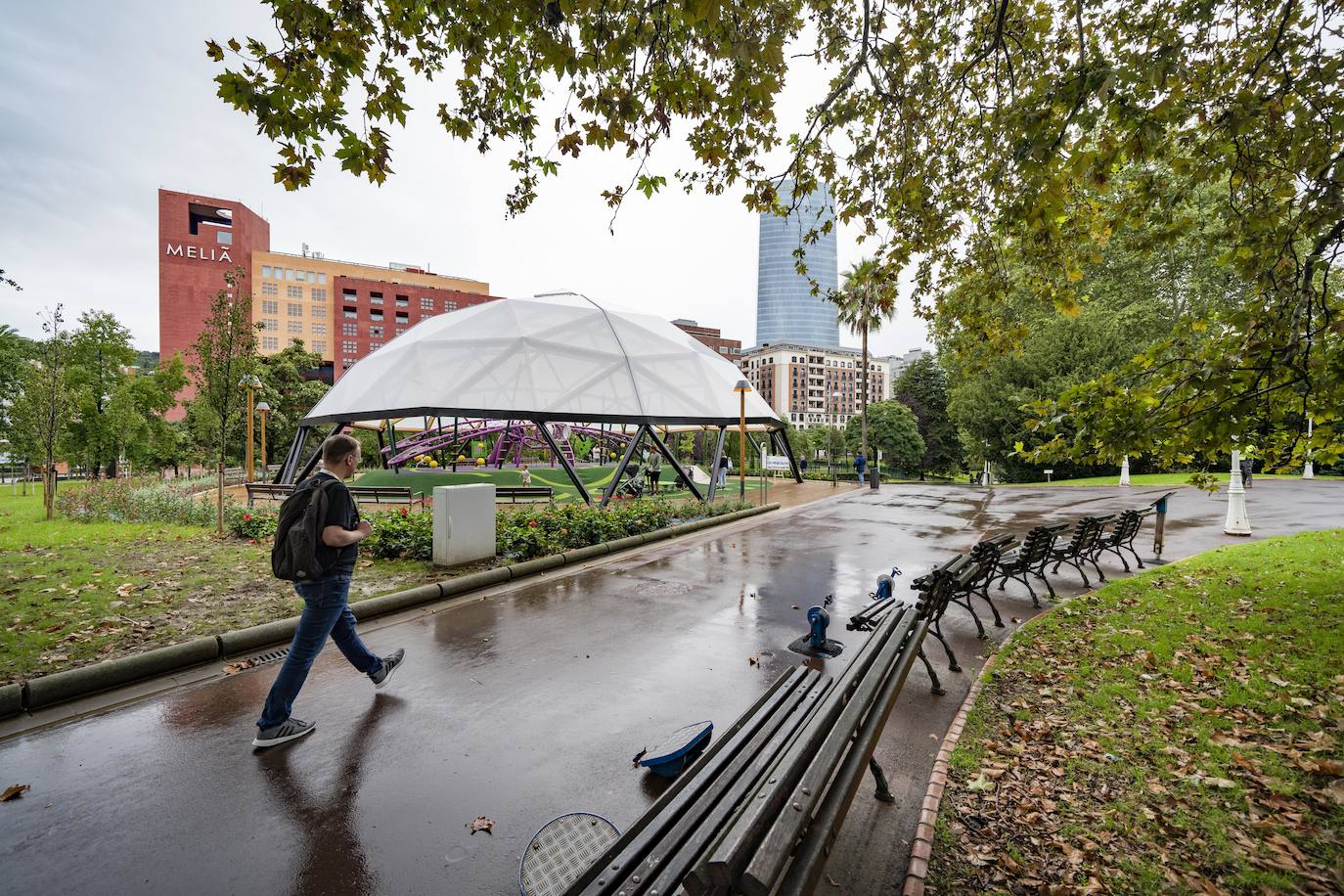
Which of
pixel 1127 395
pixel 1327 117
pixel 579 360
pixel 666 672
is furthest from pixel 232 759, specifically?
pixel 579 360

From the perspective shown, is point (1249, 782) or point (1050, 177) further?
point (1050, 177)

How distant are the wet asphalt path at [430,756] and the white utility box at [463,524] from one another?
162 cm

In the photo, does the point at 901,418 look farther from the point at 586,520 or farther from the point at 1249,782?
the point at 1249,782

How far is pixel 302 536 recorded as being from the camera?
4000 mm

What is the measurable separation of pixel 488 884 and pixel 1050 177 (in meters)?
6.15

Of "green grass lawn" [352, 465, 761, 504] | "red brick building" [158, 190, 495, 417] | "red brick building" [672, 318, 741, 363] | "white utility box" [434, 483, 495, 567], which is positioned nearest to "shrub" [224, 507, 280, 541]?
"white utility box" [434, 483, 495, 567]

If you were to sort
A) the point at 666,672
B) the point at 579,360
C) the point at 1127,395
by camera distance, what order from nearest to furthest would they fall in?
the point at 1127,395 < the point at 666,672 < the point at 579,360

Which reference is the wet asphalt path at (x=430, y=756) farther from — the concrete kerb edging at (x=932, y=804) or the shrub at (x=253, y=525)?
the shrub at (x=253, y=525)

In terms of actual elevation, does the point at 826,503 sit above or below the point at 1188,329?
below

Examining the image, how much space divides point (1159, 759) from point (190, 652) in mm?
8271

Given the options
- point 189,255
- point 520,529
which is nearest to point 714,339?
point 189,255

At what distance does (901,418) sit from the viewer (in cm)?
5978

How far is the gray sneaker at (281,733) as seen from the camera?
4094 millimetres

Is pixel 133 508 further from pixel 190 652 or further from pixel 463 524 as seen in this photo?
pixel 190 652
